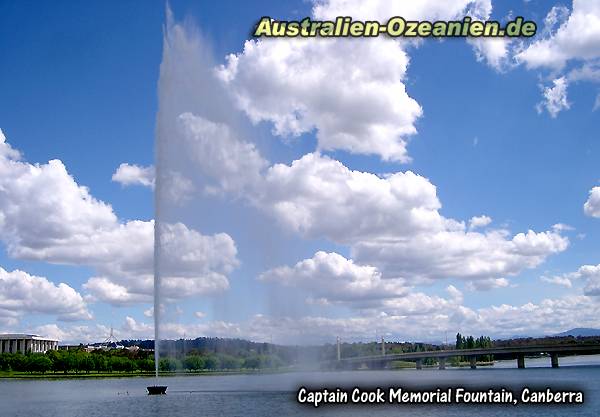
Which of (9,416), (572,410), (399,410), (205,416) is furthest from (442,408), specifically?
(9,416)

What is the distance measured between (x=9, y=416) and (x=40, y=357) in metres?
137

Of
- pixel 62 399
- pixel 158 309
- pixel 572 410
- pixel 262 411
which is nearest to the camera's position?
pixel 572 410

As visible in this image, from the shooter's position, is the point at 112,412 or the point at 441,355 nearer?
the point at 112,412

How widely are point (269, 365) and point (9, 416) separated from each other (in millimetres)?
131714

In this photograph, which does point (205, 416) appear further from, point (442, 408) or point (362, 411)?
point (442, 408)

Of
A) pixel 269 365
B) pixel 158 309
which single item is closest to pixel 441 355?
pixel 269 365

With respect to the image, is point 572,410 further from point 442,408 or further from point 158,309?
point 158,309

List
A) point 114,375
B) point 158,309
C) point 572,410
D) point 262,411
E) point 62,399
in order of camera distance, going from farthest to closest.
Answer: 1. point 114,375
2. point 62,399
3. point 158,309
4. point 262,411
5. point 572,410

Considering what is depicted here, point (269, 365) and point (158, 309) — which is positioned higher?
point (158, 309)

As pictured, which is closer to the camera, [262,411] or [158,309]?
[262,411]

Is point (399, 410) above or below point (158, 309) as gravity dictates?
below

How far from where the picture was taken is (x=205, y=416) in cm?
6425

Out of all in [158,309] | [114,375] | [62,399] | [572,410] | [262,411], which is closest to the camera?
[572,410]

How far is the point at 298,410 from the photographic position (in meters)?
67.4
